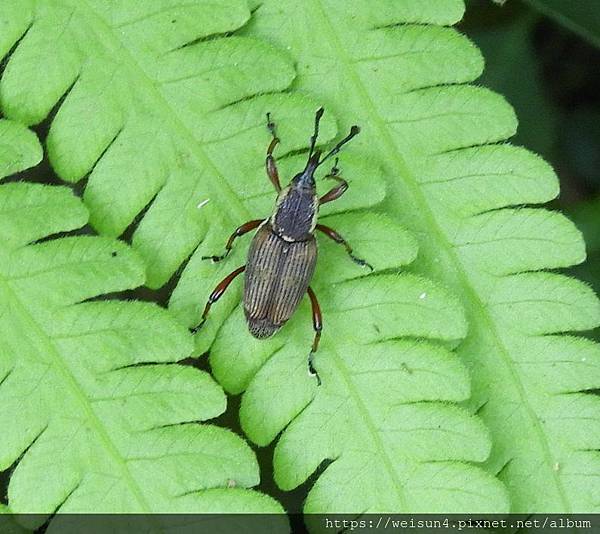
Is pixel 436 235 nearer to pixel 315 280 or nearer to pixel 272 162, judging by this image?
pixel 315 280

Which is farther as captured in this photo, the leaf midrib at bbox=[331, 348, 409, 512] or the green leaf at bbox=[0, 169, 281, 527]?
the leaf midrib at bbox=[331, 348, 409, 512]

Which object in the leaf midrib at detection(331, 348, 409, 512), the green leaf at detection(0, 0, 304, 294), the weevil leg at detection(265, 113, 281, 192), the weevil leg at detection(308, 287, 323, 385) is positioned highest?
the green leaf at detection(0, 0, 304, 294)

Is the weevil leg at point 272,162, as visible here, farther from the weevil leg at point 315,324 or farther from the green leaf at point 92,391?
the green leaf at point 92,391

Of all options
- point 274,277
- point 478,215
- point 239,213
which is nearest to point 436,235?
point 478,215

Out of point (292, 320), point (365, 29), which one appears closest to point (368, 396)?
point (292, 320)

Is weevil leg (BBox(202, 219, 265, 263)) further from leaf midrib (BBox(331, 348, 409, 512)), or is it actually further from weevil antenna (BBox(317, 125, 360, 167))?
leaf midrib (BBox(331, 348, 409, 512))

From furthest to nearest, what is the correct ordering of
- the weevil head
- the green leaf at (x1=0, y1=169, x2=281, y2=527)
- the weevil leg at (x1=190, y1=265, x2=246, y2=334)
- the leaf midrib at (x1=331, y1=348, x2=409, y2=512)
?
the weevil head
the weevil leg at (x1=190, y1=265, x2=246, y2=334)
the leaf midrib at (x1=331, y1=348, x2=409, y2=512)
the green leaf at (x1=0, y1=169, x2=281, y2=527)

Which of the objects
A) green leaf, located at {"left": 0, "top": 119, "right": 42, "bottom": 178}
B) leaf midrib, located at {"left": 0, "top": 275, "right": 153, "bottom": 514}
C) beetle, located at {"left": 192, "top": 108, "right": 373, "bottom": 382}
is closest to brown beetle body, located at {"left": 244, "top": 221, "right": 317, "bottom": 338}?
beetle, located at {"left": 192, "top": 108, "right": 373, "bottom": 382}

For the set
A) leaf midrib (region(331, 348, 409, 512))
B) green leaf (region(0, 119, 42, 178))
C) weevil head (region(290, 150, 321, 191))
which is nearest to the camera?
green leaf (region(0, 119, 42, 178))

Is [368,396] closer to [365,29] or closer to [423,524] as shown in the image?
[423,524]
